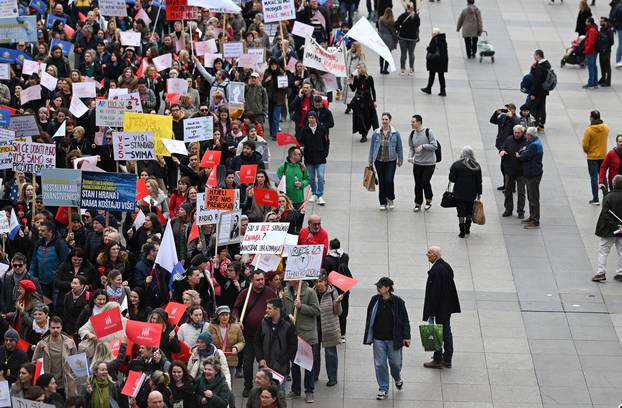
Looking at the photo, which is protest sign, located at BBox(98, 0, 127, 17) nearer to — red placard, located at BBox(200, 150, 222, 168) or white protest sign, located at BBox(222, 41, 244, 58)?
white protest sign, located at BBox(222, 41, 244, 58)

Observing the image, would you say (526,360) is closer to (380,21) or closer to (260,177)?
(260,177)

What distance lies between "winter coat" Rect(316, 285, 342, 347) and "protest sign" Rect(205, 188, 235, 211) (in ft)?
7.56

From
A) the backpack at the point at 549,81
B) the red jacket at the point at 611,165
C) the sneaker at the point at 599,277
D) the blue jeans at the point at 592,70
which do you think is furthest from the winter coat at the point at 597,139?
the blue jeans at the point at 592,70

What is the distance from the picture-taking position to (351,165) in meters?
25.4

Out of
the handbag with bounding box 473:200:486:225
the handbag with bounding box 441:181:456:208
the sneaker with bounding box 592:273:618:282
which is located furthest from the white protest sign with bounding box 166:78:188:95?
the sneaker with bounding box 592:273:618:282

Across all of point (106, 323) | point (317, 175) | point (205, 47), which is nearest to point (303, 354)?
point (106, 323)

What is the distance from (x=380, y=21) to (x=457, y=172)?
10.1 m

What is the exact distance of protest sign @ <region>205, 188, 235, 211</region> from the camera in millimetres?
18891

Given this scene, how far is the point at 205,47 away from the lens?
27.7 metres

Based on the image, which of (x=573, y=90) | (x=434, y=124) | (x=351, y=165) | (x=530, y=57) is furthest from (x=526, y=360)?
(x=530, y=57)

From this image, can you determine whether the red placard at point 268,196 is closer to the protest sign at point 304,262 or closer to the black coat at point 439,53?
the protest sign at point 304,262

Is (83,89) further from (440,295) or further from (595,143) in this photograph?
(440,295)

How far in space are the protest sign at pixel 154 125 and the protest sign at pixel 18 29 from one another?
3.96m

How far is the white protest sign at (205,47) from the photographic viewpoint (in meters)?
27.6
